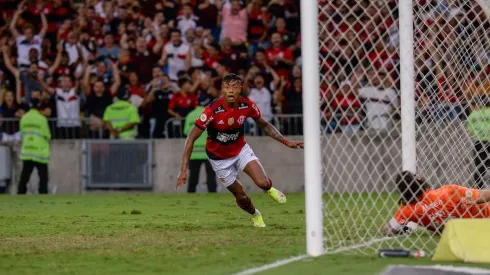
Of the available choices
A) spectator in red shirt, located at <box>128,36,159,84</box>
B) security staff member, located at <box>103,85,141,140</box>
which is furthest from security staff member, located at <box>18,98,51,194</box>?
spectator in red shirt, located at <box>128,36,159,84</box>

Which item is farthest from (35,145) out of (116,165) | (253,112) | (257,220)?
(257,220)

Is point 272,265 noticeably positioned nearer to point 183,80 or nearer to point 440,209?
point 440,209

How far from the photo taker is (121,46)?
23000 millimetres

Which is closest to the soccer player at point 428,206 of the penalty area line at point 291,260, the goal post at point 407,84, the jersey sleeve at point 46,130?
the penalty area line at point 291,260

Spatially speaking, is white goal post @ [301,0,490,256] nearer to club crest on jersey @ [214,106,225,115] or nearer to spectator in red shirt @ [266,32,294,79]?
club crest on jersey @ [214,106,225,115]

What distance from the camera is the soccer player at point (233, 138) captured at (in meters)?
13.1

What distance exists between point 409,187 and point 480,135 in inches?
206

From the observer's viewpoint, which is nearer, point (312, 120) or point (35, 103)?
point (312, 120)

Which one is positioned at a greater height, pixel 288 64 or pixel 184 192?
pixel 288 64

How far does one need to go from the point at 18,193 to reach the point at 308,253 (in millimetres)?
14319

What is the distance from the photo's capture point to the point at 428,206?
11070 millimetres

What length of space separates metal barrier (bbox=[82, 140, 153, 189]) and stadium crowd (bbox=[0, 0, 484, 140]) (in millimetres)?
331

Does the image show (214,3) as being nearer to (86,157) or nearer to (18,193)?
(86,157)

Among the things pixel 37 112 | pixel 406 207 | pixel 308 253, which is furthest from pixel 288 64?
pixel 308 253
